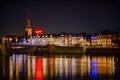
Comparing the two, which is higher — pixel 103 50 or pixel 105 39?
pixel 105 39

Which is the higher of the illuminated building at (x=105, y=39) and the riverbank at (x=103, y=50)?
the illuminated building at (x=105, y=39)

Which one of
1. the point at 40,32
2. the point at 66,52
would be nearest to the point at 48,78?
the point at 66,52

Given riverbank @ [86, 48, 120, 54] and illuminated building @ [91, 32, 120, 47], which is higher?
illuminated building @ [91, 32, 120, 47]

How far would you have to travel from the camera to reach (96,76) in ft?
87.5

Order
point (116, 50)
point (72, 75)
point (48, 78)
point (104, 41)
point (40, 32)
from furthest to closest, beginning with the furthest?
point (40, 32) < point (104, 41) < point (116, 50) < point (72, 75) < point (48, 78)

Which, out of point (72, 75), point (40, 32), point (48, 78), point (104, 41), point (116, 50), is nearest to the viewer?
point (48, 78)

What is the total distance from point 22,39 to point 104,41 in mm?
22793

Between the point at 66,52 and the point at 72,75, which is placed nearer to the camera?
the point at 72,75

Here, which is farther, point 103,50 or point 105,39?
point 105,39

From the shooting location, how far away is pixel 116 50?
6575cm

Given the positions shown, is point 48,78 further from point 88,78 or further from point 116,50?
point 116,50

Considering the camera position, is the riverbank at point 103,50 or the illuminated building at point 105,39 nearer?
the riverbank at point 103,50

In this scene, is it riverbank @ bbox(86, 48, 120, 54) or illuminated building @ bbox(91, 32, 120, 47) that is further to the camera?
illuminated building @ bbox(91, 32, 120, 47)

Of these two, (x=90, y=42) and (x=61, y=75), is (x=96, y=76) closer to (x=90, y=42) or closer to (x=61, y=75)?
(x=61, y=75)
